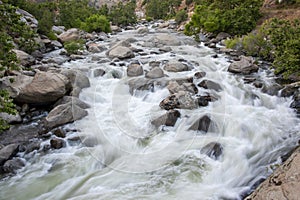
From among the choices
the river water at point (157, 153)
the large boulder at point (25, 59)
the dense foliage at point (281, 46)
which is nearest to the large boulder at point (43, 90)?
the river water at point (157, 153)

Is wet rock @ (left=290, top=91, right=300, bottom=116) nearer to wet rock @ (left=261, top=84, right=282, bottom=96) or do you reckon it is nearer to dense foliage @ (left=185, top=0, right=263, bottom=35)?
wet rock @ (left=261, top=84, right=282, bottom=96)

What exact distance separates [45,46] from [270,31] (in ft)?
49.4

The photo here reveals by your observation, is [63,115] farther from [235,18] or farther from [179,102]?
[235,18]

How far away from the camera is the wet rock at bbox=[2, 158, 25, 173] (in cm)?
613

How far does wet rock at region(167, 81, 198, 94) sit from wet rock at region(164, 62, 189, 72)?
94.6 inches

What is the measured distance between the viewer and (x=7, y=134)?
7688mm

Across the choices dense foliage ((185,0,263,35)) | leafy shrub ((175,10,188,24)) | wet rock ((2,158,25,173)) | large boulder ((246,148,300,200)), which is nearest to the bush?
dense foliage ((185,0,263,35))

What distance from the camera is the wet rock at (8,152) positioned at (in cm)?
634

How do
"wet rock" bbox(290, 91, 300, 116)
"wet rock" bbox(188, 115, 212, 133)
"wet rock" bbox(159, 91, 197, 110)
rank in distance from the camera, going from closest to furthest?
"wet rock" bbox(188, 115, 212, 133)
"wet rock" bbox(159, 91, 197, 110)
"wet rock" bbox(290, 91, 300, 116)

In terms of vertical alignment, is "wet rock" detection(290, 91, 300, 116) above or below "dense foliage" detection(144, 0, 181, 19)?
below

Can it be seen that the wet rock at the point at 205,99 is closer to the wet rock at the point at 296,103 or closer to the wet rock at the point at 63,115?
the wet rock at the point at 296,103

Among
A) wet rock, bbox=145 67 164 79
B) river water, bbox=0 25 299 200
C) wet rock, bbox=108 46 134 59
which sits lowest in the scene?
river water, bbox=0 25 299 200

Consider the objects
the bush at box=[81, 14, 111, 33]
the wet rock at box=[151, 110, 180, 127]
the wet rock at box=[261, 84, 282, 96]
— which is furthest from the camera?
the bush at box=[81, 14, 111, 33]

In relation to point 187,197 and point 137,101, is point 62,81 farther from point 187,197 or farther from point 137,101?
point 187,197
